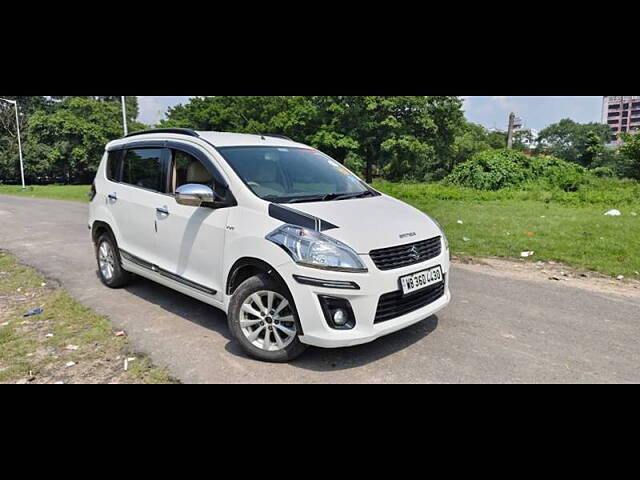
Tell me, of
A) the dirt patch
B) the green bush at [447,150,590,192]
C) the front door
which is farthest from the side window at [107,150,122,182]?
the green bush at [447,150,590,192]

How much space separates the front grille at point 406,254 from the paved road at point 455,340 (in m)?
0.81

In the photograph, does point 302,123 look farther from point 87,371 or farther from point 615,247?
point 87,371

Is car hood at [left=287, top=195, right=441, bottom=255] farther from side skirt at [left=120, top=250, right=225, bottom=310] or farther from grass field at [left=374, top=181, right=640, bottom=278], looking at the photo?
grass field at [left=374, top=181, right=640, bottom=278]

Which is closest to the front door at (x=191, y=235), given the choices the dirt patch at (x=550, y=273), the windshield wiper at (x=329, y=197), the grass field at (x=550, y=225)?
the windshield wiper at (x=329, y=197)

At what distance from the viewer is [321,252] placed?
320 cm

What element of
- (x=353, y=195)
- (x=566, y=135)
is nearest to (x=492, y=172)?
(x=353, y=195)

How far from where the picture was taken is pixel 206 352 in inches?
145

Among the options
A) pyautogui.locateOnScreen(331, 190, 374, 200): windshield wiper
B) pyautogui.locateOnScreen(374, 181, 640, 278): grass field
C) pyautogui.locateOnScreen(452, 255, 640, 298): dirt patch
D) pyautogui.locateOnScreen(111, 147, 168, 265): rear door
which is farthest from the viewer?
pyautogui.locateOnScreen(374, 181, 640, 278): grass field

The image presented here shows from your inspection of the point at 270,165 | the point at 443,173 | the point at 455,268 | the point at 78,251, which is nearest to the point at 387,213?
the point at 270,165

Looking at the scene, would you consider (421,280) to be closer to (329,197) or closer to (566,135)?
(329,197)

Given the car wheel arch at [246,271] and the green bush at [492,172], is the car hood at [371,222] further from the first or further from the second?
the green bush at [492,172]

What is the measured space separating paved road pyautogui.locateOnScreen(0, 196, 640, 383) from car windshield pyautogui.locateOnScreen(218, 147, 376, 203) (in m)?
1.42

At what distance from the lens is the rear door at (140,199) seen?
457cm

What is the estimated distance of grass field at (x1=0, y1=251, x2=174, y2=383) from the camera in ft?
10.8
